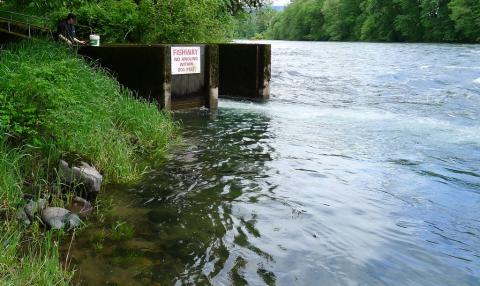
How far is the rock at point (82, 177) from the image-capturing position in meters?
5.70

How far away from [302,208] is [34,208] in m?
3.02

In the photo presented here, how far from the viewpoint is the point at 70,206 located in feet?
18.1

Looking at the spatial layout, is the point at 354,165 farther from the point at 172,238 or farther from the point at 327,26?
the point at 327,26

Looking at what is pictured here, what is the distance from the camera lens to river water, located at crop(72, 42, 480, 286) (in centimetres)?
449

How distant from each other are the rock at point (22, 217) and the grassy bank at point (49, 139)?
0.06 meters

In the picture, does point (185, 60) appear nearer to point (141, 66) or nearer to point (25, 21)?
point (141, 66)

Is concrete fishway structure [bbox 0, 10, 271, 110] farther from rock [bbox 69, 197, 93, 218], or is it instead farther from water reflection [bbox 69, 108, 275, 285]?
rock [bbox 69, 197, 93, 218]

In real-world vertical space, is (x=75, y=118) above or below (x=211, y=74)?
below

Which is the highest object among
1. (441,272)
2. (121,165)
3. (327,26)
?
(327,26)

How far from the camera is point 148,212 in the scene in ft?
18.6

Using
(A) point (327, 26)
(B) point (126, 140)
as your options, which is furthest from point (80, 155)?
(A) point (327, 26)

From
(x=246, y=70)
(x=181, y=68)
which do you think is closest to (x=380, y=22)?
(x=246, y=70)

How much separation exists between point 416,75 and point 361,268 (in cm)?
1887

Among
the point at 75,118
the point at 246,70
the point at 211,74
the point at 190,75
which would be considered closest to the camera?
the point at 75,118
